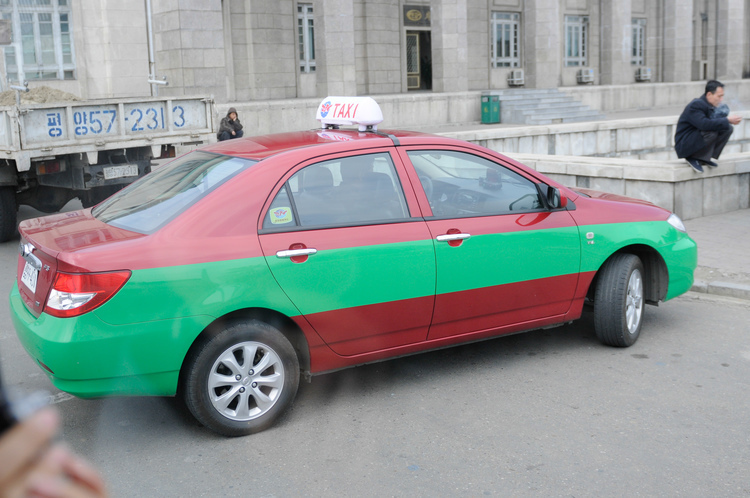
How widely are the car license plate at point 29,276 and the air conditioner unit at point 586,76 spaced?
3462 centimetres

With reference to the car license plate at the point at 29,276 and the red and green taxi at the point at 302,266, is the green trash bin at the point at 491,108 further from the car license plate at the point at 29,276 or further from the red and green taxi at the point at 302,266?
the car license plate at the point at 29,276

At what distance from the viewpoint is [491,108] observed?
89.0 feet

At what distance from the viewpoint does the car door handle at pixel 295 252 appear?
425 cm

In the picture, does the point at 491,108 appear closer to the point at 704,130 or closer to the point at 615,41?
the point at 615,41

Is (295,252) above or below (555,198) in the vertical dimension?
below

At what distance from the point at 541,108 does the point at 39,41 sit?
16.3 meters

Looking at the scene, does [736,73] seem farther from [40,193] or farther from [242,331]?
[242,331]

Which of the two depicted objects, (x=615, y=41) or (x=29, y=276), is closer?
(x=29, y=276)

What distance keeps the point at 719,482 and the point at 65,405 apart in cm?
360

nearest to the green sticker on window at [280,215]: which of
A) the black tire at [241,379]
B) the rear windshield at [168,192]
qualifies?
the rear windshield at [168,192]

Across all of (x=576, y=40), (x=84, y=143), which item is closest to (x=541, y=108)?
(x=576, y=40)

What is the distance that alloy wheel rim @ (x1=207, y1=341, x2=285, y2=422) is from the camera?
4113mm

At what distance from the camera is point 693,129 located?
10094mm

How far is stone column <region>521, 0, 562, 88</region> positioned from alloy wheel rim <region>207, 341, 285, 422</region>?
27.5 meters
